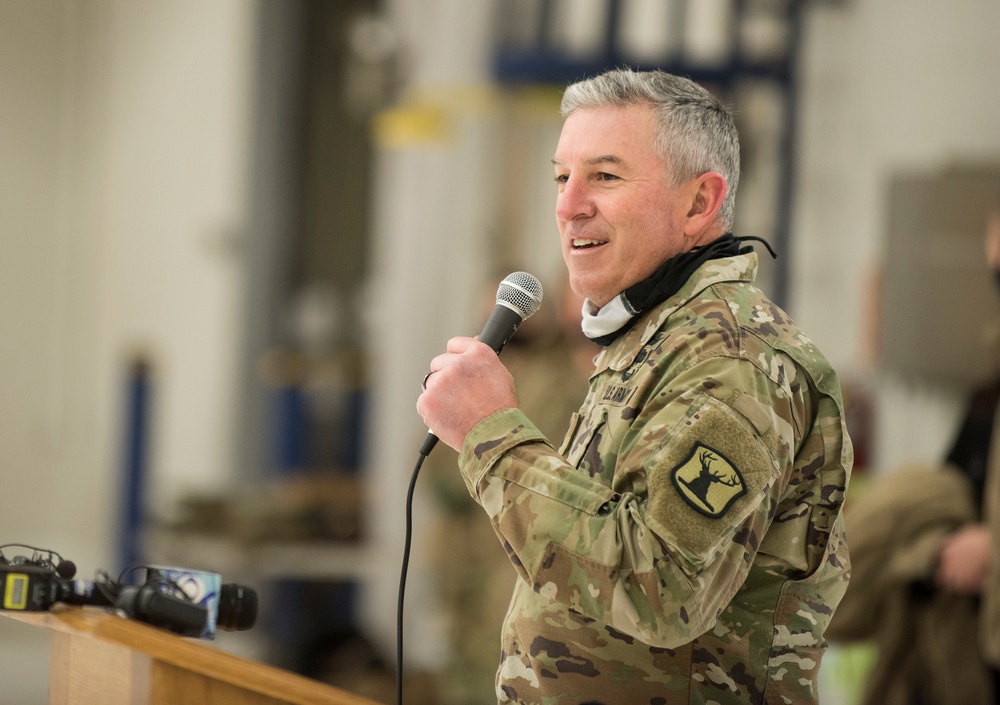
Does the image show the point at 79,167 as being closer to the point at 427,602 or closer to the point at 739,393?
the point at 427,602

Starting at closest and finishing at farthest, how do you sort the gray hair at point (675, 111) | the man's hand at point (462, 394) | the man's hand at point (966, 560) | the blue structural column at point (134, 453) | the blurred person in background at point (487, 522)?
the man's hand at point (462, 394)
the gray hair at point (675, 111)
the man's hand at point (966, 560)
the blurred person in background at point (487, 522)
the blue structural column at point (134, 453)

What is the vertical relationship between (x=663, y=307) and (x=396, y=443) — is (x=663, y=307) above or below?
above

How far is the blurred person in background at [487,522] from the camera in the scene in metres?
3.88

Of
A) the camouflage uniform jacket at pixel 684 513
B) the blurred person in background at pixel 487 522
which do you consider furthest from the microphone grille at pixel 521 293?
the blurred person in background at pixel 487 522

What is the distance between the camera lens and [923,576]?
2.87m

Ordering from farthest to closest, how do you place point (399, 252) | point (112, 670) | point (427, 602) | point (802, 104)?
1. point (399, 252)
2. point (427, 602)
3. point (802, 104)
4. point (112, 670)

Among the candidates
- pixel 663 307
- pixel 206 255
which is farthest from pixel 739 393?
pixel 206 255

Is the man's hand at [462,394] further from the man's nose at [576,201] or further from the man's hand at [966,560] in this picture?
the man's hand at [966,560]

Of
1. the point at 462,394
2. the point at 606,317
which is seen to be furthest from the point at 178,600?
the point at 606,317

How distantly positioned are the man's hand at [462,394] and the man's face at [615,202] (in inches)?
8.5

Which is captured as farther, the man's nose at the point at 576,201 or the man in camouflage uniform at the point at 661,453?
the man's nose at the point at 576,201

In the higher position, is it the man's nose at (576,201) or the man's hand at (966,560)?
the man's nose at (576,201)

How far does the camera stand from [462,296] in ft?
19.7

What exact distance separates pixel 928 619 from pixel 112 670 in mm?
2082
